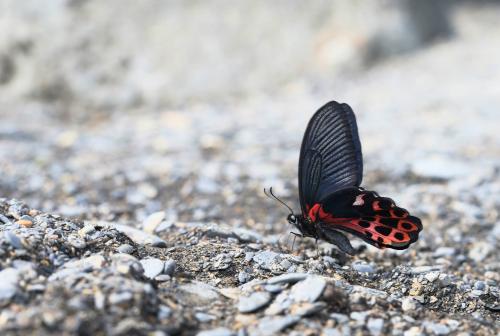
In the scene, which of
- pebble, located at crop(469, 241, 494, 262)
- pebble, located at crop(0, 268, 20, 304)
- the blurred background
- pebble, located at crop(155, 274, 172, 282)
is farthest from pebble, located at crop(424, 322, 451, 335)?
the blurred background

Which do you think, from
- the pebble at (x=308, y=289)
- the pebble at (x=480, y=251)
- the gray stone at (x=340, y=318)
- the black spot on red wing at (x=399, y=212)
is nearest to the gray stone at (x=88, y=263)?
the pebble at (x=308, y=289)

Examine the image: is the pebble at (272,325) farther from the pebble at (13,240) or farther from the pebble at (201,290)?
the pebble at (13,240)

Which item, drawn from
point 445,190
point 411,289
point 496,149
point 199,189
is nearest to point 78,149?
point 199,189

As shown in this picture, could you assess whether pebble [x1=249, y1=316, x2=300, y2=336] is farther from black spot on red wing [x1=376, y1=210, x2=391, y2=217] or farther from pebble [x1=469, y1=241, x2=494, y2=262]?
pebble [x1=469, y1=241, x2=494, y2=262]

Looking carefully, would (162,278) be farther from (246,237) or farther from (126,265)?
(246,237)

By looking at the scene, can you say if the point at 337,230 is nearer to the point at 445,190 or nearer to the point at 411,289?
the point at 411,289

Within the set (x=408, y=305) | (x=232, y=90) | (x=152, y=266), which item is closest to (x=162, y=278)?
(x=152, y=266)

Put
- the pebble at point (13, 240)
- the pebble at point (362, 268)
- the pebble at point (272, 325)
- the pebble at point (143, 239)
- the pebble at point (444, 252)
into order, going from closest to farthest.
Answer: the pebble at point (272, 325), the pebble at point (13, 240), the pebble at point (143, 239), the pebble at point (362, 268), the pebble at point (444, 252)
